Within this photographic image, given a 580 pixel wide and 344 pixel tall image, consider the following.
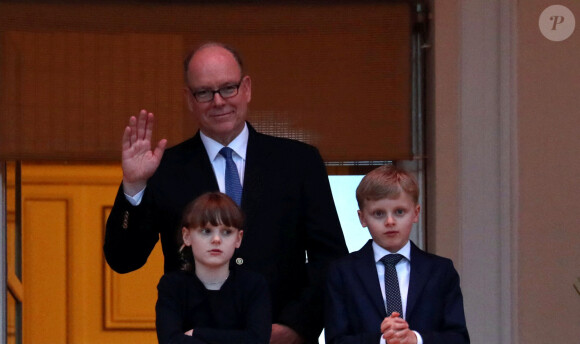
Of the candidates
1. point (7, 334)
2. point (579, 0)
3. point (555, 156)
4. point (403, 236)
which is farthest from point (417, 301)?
point (7, 334)

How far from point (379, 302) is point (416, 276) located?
0.42 feet

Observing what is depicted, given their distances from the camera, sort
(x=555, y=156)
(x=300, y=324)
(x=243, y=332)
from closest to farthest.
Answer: (x=243, y=332) < (x=300, y=324) < (x=555, y=156)

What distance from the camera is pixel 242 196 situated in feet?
11.0

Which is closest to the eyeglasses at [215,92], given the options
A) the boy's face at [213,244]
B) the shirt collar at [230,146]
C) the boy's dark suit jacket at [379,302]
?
the shirt collar at [230,146]

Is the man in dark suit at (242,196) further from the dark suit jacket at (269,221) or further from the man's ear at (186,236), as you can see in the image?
the man's ear at (186,236)

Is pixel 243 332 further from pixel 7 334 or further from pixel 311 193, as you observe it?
pixel 7 334

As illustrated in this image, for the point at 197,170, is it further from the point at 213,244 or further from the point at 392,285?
the point at 392,285

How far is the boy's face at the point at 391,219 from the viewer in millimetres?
3127

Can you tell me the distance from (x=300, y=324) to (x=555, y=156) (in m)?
1.98

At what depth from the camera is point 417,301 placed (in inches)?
122

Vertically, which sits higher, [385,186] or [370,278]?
[385,186]

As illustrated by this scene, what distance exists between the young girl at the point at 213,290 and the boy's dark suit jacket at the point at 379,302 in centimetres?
19

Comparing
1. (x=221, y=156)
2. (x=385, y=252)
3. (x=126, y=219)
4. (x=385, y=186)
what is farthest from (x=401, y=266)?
(x=126, y=219)

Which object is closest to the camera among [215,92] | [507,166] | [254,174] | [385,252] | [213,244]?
[213,244]
